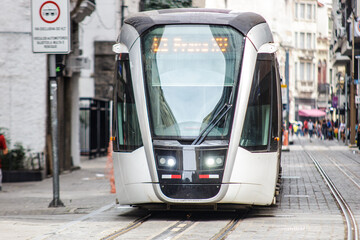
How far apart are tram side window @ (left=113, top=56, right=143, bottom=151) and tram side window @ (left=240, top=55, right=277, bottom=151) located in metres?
1.59

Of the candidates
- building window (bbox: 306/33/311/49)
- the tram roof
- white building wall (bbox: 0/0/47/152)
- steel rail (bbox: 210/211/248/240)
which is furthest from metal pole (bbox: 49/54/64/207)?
building window (bbox: 306/33/311/49)

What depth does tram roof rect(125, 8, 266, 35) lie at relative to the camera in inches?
533

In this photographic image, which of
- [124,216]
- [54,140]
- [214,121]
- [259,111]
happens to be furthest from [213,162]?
[54,140]

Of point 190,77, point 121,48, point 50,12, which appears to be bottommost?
point 190,77

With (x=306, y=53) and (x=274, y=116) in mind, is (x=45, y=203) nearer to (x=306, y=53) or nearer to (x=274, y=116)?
(x=274, y=116)

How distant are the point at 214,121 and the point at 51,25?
167 inches

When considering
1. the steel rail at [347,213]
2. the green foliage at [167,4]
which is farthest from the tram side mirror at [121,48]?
the green foliage at [167,4]

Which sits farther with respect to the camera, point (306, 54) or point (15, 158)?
point (306, 54)

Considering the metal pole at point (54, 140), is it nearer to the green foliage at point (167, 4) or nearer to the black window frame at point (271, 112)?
the black window frame at point (271, 112)

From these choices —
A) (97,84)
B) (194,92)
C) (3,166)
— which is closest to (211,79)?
(194,92)

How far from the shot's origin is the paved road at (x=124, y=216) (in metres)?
11.6

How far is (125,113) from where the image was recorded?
13.5 meters

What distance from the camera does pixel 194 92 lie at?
1334 centimetres

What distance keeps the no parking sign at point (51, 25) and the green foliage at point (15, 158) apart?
777 centimetres
